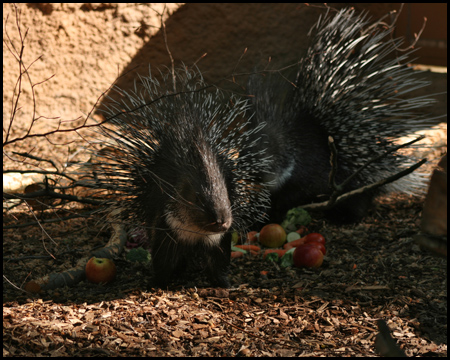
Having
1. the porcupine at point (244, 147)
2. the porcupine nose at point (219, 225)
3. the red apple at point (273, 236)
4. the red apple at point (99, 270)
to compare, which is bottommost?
the red apple at point (99, 270)

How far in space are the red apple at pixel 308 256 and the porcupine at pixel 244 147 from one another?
1.55 feet

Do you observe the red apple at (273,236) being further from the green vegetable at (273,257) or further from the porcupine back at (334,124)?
the porcupine back at (334,124)

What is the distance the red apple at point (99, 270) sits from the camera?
359 centimetres

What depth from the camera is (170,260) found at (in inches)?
138

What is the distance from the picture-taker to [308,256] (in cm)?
388

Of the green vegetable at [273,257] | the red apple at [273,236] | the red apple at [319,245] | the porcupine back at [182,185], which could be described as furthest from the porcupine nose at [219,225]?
the red apple at [273,236]

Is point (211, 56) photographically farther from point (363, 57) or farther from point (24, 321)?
point (24, 321)

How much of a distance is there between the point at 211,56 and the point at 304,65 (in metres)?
2.15

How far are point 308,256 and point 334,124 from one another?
1680 millimetres

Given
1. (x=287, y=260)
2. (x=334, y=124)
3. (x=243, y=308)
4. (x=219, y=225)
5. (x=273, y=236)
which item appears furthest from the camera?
(x=334, y=124)

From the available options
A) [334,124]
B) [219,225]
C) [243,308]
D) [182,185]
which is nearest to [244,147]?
[182,185]

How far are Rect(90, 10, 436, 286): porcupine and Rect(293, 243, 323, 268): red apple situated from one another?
471 mm

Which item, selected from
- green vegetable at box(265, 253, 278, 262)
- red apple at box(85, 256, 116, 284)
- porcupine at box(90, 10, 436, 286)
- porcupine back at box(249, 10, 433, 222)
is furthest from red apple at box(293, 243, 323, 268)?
red apple at box(85, 256, 116, 284)

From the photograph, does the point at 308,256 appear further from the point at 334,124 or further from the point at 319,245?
the point at 334,124
